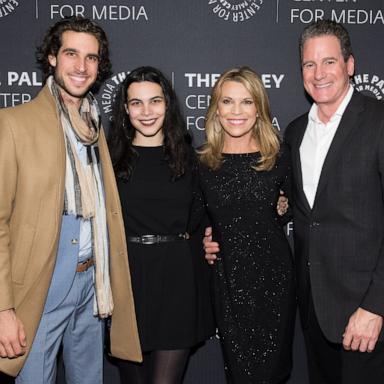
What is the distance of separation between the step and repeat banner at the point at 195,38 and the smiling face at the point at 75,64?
81 centimetres

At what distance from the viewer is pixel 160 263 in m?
2.57

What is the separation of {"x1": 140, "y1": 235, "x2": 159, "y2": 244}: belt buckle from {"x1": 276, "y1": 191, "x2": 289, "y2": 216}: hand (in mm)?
684

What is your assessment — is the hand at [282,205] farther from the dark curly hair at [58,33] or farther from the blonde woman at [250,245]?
the dark curly hair at [58,33]

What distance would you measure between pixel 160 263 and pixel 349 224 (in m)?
0.90

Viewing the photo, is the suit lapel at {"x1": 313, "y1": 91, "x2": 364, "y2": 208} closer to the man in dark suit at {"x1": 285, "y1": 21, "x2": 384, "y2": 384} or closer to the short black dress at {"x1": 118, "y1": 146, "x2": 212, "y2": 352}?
the man in dark suit at {"x1": 285, "y1": 21, "x2": 384, "y2": 384}

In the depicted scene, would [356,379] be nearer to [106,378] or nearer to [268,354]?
[268,354]

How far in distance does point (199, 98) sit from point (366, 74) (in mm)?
1049

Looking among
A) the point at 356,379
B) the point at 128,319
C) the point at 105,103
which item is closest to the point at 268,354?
the point at 356,379

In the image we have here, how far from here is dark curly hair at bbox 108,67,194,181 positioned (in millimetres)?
2652

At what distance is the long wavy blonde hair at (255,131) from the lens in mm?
2656

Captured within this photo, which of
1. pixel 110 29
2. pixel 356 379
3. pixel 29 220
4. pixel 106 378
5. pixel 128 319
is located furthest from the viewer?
pixel 106 378

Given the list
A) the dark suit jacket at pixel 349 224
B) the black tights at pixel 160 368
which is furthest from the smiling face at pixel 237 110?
the black tights at pixel 160 368

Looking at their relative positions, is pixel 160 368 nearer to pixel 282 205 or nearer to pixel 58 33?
pixel 282 205

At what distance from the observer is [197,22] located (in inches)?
129
